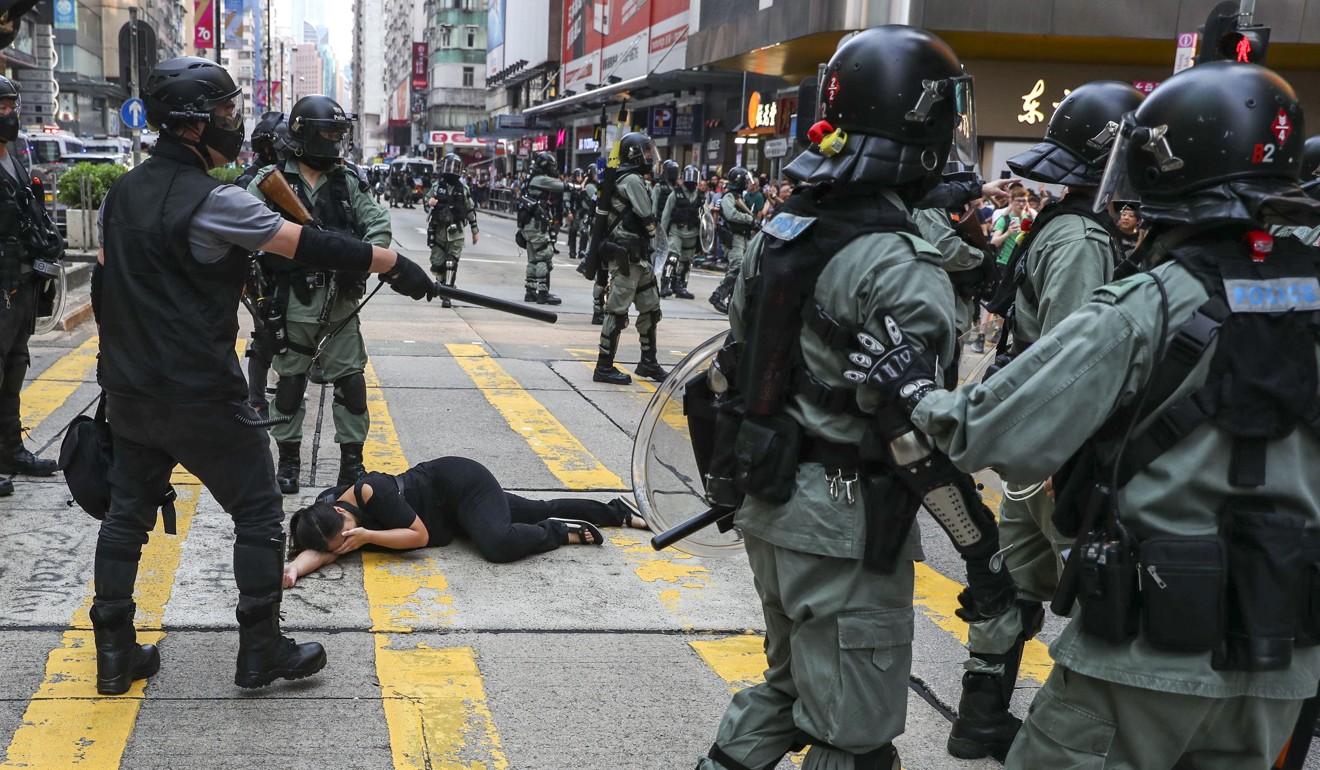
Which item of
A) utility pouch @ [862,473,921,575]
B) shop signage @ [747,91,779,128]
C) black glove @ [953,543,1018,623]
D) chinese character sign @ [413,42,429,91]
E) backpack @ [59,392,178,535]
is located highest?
chinese character sign @ [413,42,429,91]

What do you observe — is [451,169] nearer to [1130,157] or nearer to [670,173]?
[670,173]

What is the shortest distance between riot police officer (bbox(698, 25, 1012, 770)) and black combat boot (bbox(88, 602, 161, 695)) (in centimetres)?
224

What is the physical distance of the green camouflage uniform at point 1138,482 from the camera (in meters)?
2.28

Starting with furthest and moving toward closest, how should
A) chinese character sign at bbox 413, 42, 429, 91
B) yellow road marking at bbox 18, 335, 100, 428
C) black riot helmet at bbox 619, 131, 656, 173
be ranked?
chinese character sign at bbox 413, 42, 429, 91, black riot helmet at bbox 619, 131, 656, 173, yellow road marking at bbox 18, 335, 100, 428

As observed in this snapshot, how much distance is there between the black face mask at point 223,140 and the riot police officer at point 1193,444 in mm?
2603

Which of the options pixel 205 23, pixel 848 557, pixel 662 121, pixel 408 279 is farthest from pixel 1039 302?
pixel 205 23

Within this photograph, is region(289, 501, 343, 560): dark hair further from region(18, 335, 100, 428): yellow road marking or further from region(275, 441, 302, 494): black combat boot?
region(18, 335, 100, 428): yellow road marking

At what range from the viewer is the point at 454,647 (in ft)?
15.0

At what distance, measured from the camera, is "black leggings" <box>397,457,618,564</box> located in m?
5.55

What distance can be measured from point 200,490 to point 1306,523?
5.61 metres

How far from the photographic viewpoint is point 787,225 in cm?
285

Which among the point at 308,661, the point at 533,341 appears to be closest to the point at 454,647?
the point at 308,661

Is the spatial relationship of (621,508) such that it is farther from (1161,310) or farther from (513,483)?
(1161,310)

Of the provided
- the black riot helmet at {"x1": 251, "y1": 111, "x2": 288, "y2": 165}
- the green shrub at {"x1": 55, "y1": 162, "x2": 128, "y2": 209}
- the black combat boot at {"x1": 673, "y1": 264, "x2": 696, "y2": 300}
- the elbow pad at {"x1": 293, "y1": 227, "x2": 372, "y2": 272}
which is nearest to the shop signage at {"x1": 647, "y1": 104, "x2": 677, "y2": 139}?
the black combat boot at {"x1": 673, "y1": 264, "x2": 696, "y2": 300}
